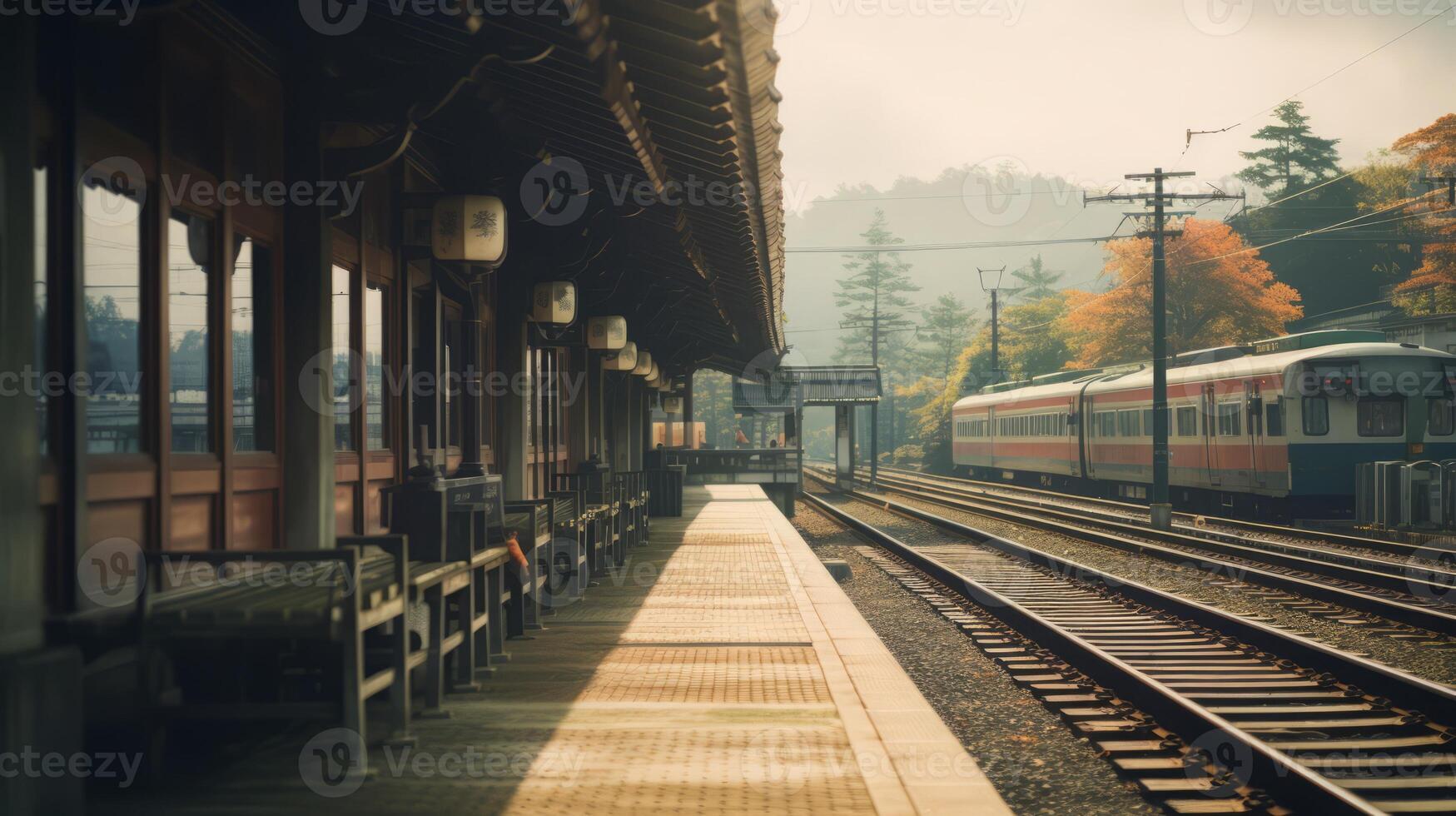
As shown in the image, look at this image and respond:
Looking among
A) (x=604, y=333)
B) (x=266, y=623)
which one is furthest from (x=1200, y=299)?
(x=266, y=623)

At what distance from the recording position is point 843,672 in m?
6.91

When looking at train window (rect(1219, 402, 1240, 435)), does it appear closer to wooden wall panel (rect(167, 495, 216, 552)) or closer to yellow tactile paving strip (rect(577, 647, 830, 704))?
yellow tactile paving strip (rect(577, 647, 830, 704))

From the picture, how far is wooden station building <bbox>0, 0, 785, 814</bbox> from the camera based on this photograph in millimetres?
4039

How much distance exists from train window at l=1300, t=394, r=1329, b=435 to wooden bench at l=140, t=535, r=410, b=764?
61.6ft

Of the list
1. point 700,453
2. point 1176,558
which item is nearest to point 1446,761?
point 1176,558

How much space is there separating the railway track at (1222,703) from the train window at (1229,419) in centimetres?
1104

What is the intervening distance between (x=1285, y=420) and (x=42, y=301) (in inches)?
795

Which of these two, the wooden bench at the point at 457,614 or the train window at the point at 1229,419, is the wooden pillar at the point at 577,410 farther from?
the train window at the point at 1229,419

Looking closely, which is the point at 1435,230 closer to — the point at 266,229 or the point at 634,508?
the point at 634,508

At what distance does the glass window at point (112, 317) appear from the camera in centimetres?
445

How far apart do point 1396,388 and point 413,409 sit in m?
17.9

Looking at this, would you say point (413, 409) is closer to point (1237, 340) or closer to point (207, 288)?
point (207, 288)

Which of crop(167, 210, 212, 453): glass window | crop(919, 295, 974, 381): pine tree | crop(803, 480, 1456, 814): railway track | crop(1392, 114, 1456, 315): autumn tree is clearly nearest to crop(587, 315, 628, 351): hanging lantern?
crop(803, 480, 1456, 814): railway track

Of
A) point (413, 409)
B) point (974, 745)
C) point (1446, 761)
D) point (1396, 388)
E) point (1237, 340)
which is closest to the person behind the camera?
point (1446, 761)
